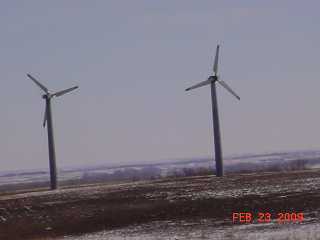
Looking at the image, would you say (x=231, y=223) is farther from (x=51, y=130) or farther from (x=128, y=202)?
(x=51, y=130)

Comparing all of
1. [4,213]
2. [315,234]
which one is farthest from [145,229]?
[4,213]

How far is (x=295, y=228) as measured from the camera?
28688 mm
